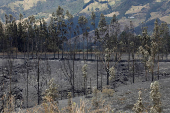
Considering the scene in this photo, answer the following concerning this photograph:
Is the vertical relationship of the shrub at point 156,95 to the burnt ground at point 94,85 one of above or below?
above

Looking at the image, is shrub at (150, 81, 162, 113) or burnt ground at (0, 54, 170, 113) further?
burnt ground at (0, 54, 170, 113)

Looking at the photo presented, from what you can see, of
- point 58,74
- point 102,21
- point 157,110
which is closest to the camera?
point 157,110

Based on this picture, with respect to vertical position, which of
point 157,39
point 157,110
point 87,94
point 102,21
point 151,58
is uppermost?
point 102,21

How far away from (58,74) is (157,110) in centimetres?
5387

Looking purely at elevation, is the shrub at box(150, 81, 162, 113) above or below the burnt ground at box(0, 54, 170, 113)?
above

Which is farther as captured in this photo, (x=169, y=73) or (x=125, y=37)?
(x=125, y=37)

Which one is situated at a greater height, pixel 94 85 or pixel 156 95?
pixel 156 95

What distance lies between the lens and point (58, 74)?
74.7m

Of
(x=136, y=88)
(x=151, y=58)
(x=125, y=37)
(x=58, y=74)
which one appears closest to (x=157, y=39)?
(x=151, y=58)

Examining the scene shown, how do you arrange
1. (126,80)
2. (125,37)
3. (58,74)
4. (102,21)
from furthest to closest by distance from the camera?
(125,37), (102,21), (58,74), (126,80)

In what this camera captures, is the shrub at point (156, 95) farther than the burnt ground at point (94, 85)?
No

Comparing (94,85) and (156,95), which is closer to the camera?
(156,95)

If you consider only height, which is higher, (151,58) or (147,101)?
(151,58)

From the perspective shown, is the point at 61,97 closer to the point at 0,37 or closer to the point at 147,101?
the point at 147,101
